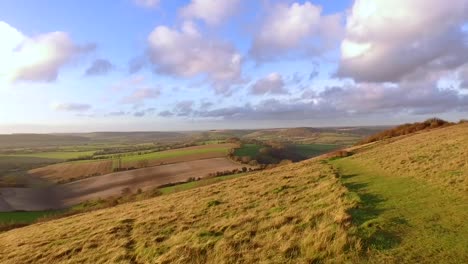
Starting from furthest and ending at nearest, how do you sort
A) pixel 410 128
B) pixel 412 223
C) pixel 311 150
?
1. pixel 311 150
2. pixel 410 128
3. pixel 412 223

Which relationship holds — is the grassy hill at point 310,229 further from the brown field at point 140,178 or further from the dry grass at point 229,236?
the brown field at point 140,178

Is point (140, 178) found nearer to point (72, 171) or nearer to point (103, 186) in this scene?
point (103, 186)

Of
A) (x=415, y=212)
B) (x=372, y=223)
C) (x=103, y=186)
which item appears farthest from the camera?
(x=103, y=186)

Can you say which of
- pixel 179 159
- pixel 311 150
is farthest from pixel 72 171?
pixel 311 150

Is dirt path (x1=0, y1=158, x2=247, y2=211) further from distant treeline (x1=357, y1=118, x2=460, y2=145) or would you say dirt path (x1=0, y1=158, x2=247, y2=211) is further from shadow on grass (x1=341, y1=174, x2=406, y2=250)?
shadow on grass (x1=341, y1=174, x2=406, y2=250)

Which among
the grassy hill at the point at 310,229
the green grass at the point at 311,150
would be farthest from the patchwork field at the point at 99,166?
the grassy hill at the point at 310,229

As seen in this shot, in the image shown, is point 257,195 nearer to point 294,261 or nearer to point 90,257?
point 90,257

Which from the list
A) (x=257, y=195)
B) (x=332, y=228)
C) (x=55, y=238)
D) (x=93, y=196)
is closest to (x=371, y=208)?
(x=332, y=228)

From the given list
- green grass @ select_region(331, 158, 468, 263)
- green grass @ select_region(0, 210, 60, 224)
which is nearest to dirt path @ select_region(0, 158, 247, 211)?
green grass @ select_region(0, 210, 60, 224)
